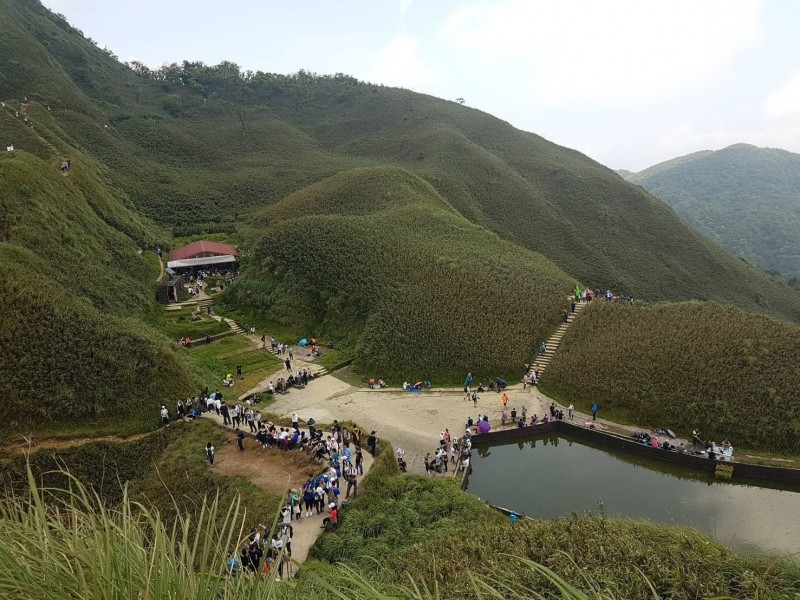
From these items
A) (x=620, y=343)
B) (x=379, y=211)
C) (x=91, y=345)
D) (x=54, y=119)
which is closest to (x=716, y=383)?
(x=620, y=343)

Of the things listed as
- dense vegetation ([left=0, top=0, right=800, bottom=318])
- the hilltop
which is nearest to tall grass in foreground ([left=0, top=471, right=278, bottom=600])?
the hilltop

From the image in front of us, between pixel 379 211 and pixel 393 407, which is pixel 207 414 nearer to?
pixel 393 407

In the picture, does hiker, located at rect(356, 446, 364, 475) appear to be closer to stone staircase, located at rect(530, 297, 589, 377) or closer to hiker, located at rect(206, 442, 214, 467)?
hiker, located at rect(206, 442, 214, 467)

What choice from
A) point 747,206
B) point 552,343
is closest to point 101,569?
point 552,343

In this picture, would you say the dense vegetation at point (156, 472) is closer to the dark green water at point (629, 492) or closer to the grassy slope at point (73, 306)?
the grassy slope at point (73, 306)

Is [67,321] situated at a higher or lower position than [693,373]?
lower

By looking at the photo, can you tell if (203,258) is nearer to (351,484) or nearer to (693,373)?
(351,484)

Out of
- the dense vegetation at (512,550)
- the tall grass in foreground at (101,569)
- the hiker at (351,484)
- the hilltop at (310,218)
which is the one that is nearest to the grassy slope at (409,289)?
the hilltop at (310,218)
